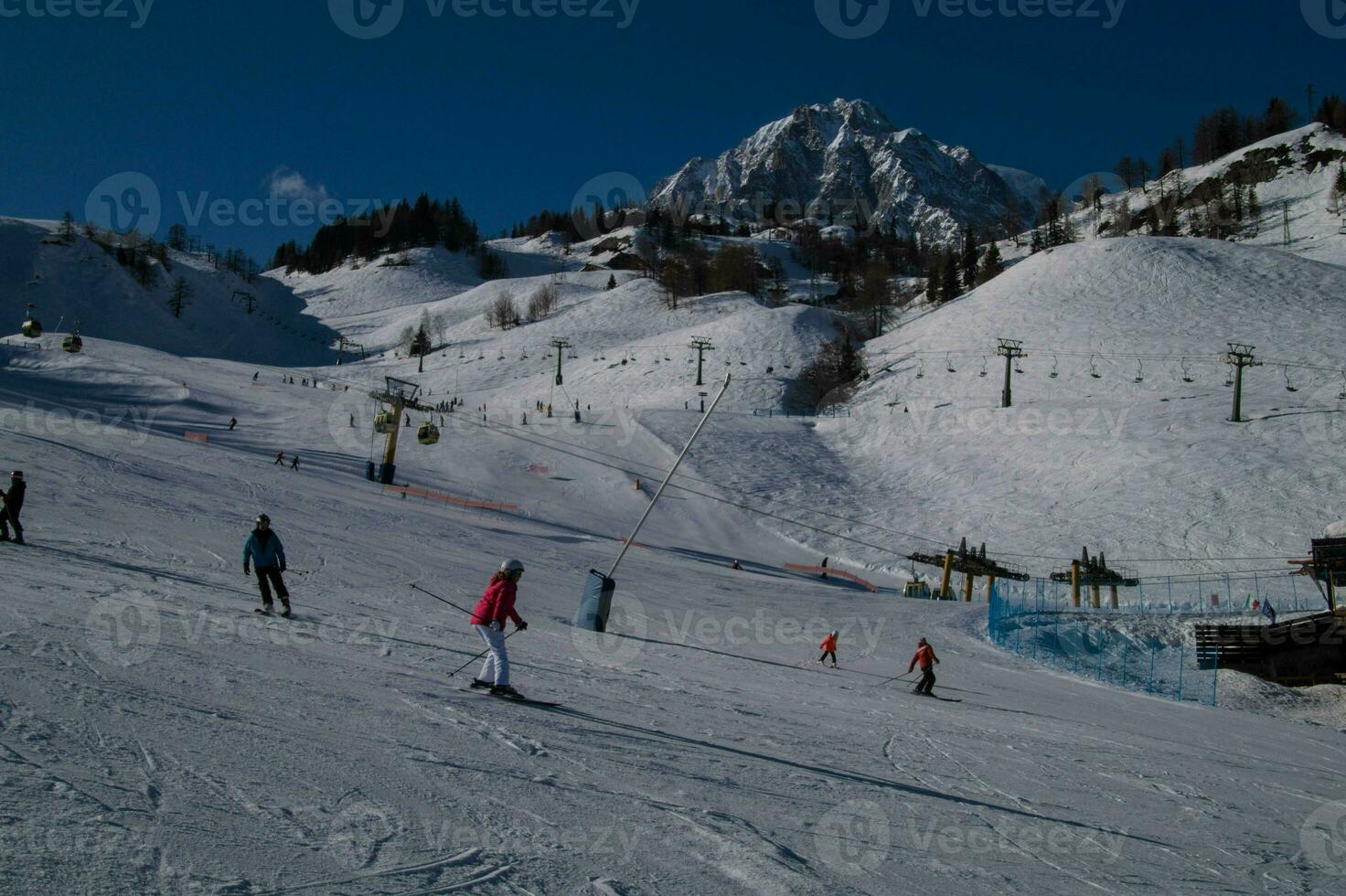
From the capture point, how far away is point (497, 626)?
8.31 metres

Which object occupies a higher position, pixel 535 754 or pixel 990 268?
pixel 990 268

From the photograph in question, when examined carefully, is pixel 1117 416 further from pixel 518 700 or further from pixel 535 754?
pixel 535 754

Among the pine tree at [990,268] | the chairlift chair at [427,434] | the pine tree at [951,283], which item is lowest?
the chairlift chair at [427,434]

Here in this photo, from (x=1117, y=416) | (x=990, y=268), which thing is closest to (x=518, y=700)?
(x=1117, y=416)

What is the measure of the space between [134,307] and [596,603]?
114 meters

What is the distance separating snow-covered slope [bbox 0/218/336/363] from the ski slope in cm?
9476

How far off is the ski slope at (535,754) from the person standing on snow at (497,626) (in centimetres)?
37

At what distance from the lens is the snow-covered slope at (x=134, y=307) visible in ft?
330

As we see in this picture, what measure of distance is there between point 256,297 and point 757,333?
285ft

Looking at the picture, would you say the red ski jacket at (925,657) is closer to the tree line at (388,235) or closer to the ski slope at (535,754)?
the ski slope at (535,754)

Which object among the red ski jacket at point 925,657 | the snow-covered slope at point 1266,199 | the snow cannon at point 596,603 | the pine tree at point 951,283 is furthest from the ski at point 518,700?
the snow-covered slope at point 1266,199

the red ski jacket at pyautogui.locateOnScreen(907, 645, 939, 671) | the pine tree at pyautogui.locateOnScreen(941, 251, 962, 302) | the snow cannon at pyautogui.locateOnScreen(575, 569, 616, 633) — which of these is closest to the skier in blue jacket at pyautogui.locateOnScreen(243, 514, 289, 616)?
the snow cannon at pyautogui.locateOnScreen(575, 569, 616, 633)

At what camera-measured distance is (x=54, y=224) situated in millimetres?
134625

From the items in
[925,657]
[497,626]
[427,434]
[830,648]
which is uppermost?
[427,434]
